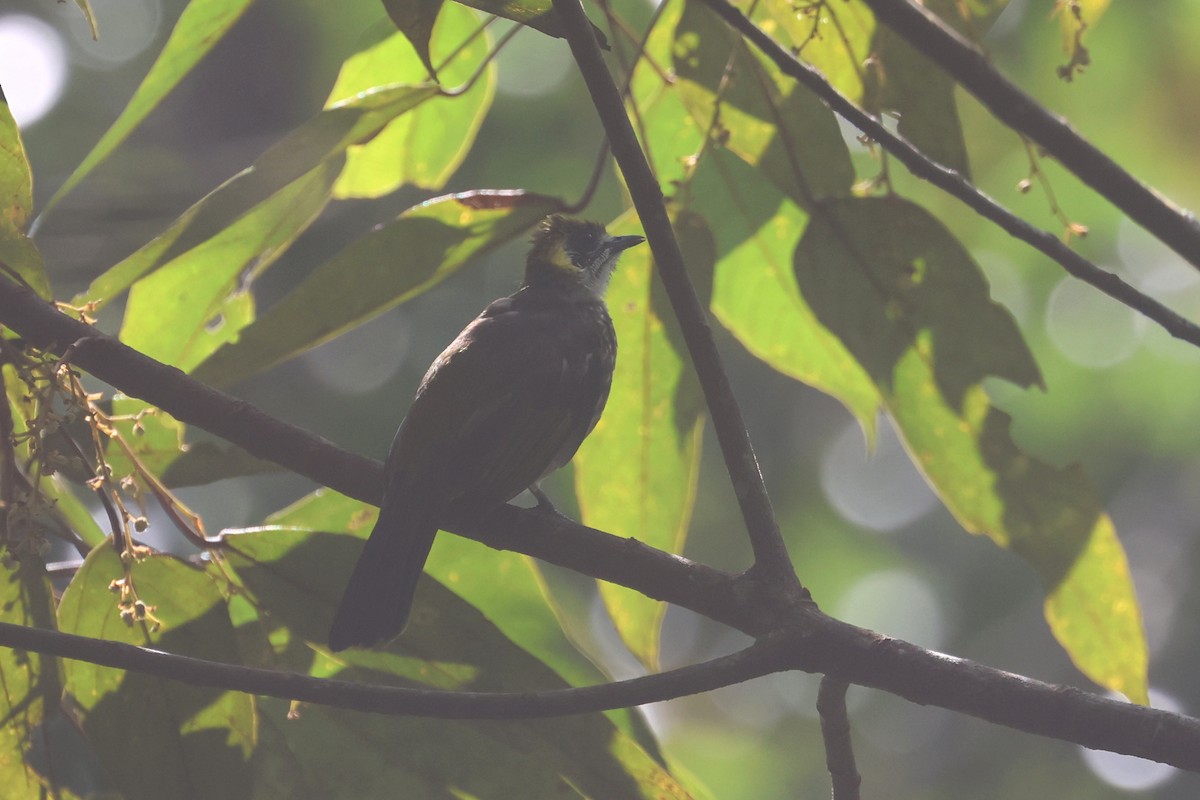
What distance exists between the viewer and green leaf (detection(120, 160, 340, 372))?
2.61 meters

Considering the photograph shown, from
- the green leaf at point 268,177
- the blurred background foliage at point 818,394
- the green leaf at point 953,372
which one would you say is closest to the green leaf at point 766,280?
the green leaf at point 953,372

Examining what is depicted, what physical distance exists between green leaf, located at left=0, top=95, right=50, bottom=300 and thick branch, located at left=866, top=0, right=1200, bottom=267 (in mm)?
1465

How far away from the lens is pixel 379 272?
2.58m

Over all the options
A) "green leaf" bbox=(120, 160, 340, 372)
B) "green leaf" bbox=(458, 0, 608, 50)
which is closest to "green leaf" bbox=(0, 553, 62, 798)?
"green leaf" bbox=(120, 160, 340, 372)

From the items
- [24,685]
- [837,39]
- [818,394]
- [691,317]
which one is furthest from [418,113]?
[818,394]

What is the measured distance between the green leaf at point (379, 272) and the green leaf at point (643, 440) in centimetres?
38

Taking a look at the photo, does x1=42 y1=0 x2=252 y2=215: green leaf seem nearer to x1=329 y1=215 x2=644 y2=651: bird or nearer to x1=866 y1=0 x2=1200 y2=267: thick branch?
x1=329 y1=215 x2=644 y2=651: bird

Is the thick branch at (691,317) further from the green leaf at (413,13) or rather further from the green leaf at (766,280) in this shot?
the green leaf at (766,280)

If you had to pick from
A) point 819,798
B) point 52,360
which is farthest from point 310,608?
point 819,798

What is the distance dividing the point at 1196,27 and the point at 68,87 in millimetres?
7479

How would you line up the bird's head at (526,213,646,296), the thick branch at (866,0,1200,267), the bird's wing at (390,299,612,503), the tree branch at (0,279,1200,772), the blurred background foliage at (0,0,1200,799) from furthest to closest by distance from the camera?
1. the blurred background foliage at (0,0,1200,799)
2. the bird's head at (526,213,646,296)
3. the bird's wing at (390,299,612,503)
4. the thick branch at (866,0,1200,267)
5. the tree branch at (0,279,1200,772)

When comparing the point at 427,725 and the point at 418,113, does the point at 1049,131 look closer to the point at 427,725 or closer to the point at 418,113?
Answer: the point at 427,725

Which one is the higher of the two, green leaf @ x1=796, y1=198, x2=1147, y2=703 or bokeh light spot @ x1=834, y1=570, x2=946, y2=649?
green leaf @ x1=796, y1=198, x2=1147, y2=703

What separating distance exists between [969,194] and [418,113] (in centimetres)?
152
